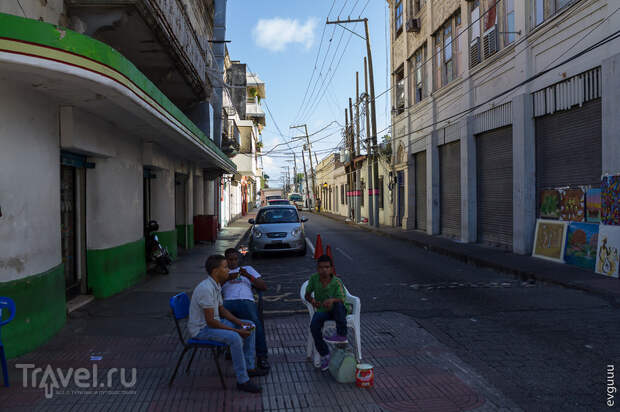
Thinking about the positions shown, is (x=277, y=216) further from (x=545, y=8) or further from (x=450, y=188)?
(x=545, y=8)

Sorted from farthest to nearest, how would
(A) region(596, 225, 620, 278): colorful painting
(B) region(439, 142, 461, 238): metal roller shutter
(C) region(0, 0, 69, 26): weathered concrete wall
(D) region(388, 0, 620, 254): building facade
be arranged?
(B) region(439, 142, 461, 238): metal roller shutter → (D) region(388, 0, 620, 254): building facade → (A) region(596, 225, 620, 278): colorful painting → (C) region(0, 0, 69, 26): weathered concrete wall

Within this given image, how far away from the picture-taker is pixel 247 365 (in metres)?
4.97

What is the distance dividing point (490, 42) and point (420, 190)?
922cm

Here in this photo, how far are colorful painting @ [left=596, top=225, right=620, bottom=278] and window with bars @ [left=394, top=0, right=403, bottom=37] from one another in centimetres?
1903

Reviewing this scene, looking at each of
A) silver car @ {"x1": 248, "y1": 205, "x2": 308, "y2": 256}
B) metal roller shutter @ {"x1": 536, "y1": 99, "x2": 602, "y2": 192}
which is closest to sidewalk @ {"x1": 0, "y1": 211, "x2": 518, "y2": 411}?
metal roller shutter @ {"x1": 536, "y1": 99, "x2": 602, "y2": 192}

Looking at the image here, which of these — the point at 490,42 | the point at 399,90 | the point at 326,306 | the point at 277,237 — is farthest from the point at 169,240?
the point at 399,90

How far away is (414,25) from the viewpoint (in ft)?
75.9

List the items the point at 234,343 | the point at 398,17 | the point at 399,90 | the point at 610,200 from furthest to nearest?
the point at 398,17
the point at 399,90
the point at 610,200
the point at 234,343

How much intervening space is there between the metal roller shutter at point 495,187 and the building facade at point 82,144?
945 centimetres

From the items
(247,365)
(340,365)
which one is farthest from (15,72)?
(340,365)

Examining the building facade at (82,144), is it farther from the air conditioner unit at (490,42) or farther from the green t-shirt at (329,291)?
the air conditioner unit at (490,42)

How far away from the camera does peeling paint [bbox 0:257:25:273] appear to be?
562 centimetres

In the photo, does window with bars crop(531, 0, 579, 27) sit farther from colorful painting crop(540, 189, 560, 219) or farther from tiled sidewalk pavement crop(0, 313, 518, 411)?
tiled sidewalk pavement crop(0, 313, 518, 411)

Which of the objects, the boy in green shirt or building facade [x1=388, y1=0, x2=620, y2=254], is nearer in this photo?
the boy in green shirt
